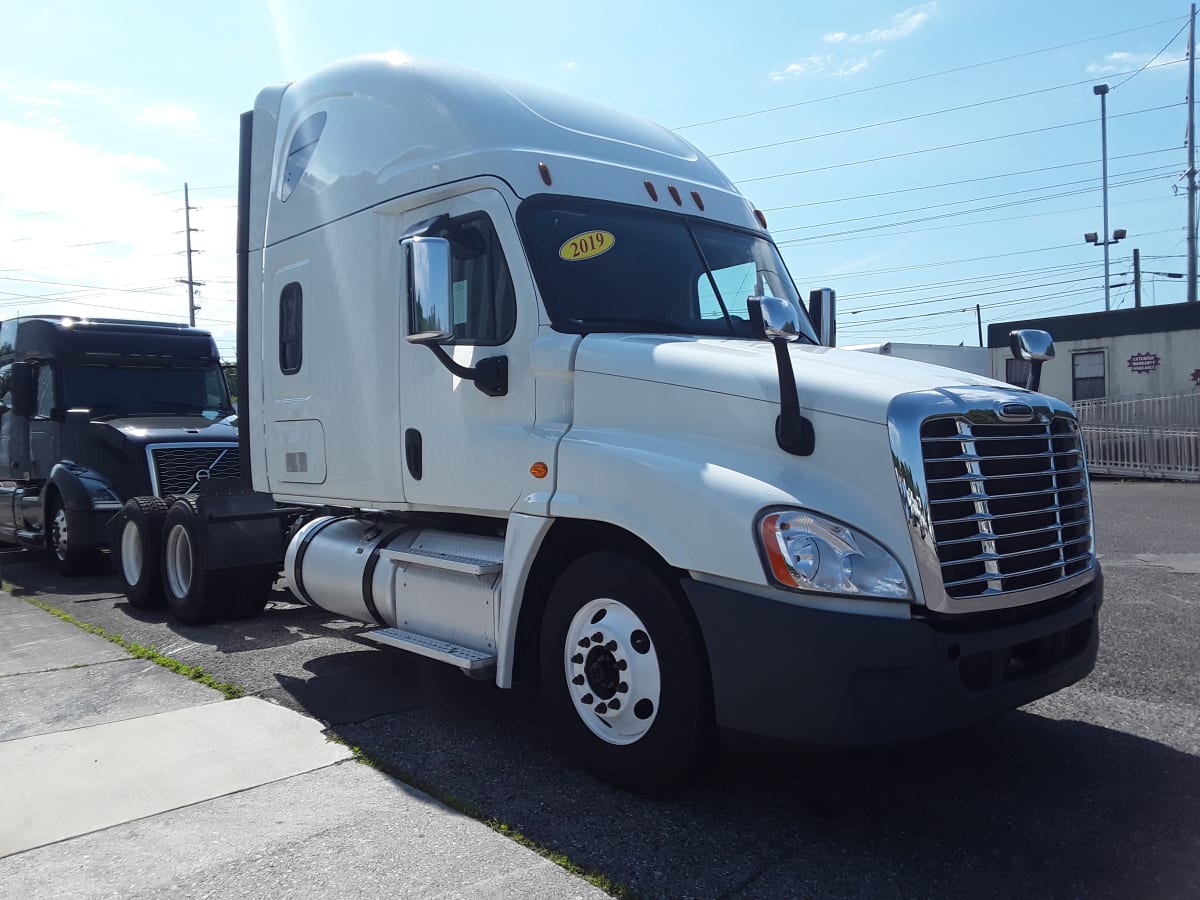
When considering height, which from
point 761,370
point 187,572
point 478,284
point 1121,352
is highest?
point 1121,352

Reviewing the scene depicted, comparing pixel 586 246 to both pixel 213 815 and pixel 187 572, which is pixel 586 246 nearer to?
pixel 213 815

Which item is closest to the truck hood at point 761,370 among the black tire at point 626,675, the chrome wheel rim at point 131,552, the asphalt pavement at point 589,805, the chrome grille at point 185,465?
the black tire at point 626,675

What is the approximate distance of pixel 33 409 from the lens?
1126 centimetres

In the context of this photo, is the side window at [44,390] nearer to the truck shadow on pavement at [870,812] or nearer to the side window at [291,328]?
the side window at [291,328]

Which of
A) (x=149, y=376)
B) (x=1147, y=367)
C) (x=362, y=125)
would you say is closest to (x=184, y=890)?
(x=362, y=125)

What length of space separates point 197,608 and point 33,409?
16.9 feet

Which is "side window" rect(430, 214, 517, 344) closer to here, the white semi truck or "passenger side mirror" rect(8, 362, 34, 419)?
the white semi truck

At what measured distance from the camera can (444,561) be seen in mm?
5199

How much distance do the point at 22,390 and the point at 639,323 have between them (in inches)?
363

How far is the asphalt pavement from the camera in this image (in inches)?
136

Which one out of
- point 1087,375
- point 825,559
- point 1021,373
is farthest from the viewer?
point 1087,375

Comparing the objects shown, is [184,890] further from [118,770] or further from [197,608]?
[197,608]

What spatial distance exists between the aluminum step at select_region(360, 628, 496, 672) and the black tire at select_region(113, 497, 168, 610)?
366cm

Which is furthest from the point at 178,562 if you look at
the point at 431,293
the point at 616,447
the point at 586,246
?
the point at 616,447
